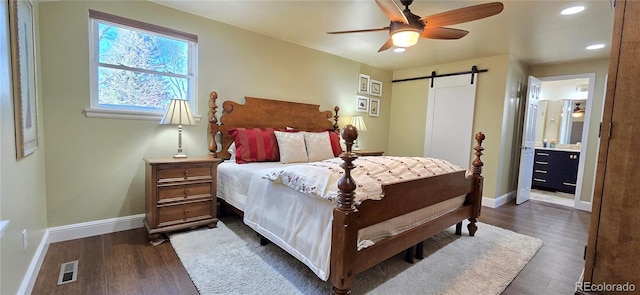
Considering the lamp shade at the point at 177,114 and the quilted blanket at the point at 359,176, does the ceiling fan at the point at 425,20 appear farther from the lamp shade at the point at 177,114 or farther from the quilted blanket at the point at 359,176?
the lamp shade at the point at 177,114

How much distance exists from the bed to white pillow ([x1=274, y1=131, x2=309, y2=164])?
0.23 meters

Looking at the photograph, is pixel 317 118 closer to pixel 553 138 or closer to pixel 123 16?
pixel 123 16

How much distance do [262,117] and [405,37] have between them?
2.03 m

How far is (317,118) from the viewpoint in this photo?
4.18 m

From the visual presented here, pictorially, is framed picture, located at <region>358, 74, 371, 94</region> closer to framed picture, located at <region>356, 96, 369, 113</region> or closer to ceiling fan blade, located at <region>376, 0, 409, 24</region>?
framed picture, located at <region>356, 96, 369, 113</region>

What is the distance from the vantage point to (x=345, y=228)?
59.2 inches

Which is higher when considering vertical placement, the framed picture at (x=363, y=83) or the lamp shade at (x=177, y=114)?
the framed picture at (x=363, y=83)

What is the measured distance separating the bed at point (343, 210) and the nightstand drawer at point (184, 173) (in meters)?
0.24

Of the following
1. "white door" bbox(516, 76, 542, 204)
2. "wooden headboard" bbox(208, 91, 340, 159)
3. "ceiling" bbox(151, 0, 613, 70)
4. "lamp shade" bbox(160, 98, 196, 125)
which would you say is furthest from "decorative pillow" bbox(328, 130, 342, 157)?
"white door" bbox(516, 76, 542, 204)

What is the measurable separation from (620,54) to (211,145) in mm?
3292

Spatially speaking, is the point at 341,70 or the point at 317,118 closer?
the point at 317,118

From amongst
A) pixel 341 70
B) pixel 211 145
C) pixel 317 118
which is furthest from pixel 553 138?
pixel 211 145

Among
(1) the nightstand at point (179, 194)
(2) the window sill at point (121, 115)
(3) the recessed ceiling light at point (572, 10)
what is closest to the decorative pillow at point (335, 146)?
(1) the nightstand at point (179, 194)

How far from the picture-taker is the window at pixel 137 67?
8.27 feet
